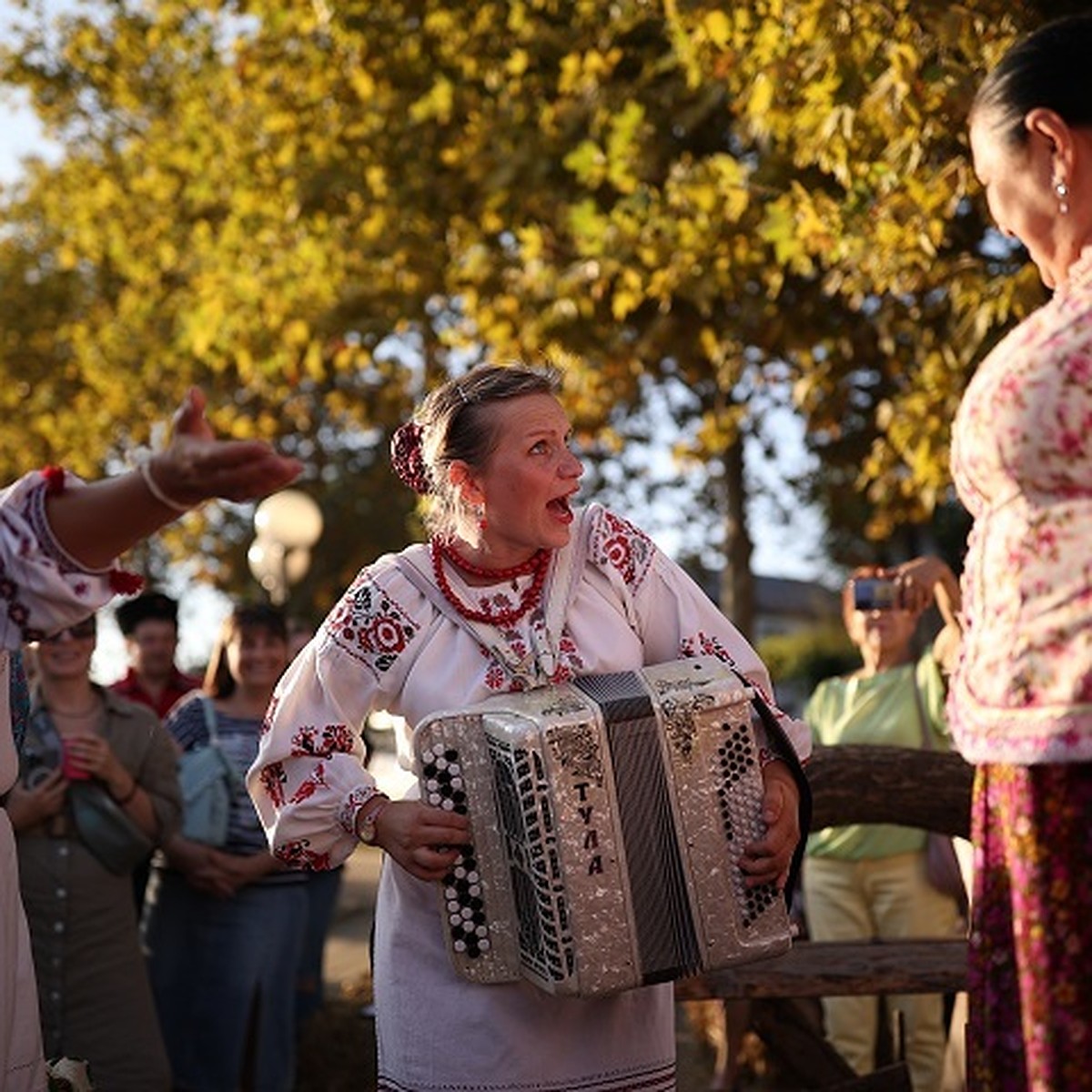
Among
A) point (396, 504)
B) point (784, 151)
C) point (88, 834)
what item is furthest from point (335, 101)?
point (396, 504)

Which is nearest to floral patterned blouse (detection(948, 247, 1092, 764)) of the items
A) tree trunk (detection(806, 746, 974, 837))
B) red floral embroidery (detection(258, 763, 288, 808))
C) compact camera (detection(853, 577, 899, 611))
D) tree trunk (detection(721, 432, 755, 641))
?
red floral embroidery (detection(258, 763, 288, 808))

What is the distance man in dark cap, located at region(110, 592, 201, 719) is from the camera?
8.40m

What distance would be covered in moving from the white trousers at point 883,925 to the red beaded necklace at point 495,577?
3.85 meters

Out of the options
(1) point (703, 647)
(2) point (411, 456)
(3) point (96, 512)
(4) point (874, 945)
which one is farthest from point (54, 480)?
(4) point (874, 945)

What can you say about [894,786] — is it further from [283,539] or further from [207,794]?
[283,539]

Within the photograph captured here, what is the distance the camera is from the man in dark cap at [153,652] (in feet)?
27.6

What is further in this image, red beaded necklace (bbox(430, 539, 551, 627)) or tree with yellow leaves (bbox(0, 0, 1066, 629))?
tree with yellow leaves (bbox(0, 0, 1066, 629))

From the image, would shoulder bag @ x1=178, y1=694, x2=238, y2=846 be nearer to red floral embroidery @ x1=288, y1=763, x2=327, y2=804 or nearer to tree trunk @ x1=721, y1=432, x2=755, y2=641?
red floral embroidery @ x1=288, y1=763, x2=327, y2=804

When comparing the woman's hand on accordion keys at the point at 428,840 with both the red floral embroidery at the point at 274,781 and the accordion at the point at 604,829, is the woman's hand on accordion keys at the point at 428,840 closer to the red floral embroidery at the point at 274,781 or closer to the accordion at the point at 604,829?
the accordion at the point at 604,829

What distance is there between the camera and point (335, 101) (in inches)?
437

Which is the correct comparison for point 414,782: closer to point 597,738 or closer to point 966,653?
point 597,738

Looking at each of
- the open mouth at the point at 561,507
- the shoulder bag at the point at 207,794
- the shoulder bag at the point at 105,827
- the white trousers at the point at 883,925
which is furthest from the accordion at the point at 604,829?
the white trousers at the point at 883,925

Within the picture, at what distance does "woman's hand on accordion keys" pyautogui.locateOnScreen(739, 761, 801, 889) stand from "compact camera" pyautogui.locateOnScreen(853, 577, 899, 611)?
2618mm

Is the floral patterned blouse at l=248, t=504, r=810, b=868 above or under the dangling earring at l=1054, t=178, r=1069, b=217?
under
